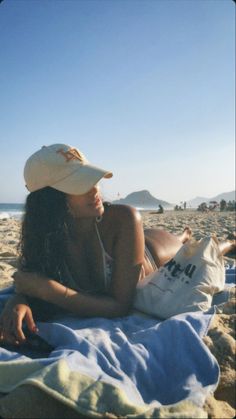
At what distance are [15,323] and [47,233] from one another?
66 cm

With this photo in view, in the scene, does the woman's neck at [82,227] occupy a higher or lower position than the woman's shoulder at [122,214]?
lower

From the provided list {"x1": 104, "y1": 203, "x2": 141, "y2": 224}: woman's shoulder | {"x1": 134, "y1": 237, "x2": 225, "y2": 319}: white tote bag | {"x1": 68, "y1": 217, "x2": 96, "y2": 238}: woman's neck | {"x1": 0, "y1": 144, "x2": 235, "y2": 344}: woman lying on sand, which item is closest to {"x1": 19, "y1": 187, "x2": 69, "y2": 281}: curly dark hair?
{"x1": 0, "y1": 144, "x2": 235, "y2": 344}: woman lying on sand

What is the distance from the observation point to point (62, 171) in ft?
7.74

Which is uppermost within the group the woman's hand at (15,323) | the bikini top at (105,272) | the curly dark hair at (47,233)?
the curly dark hair at (47,233)

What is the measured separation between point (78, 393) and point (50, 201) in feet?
4.23

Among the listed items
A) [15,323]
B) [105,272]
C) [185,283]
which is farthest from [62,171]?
[185,283]

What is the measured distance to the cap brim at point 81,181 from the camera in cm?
231

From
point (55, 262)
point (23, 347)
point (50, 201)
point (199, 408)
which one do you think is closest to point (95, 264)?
point (55, 262)

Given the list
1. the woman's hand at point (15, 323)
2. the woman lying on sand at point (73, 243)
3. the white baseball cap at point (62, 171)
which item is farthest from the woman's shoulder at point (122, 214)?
the woman's hand at point (15, 323)

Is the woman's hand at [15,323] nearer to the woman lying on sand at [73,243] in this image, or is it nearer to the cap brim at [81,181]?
the woman lying on sand at [73,243]

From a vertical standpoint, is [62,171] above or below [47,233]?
above

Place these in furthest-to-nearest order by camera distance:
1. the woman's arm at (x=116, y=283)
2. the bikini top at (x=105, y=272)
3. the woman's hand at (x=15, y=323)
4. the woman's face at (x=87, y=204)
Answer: the bikini top at (x=105, y=272) < the woman's face at (x=87, y=204) < the woman's arm at (x=116, y=283) < the woman's hand at (x=15, y=323)

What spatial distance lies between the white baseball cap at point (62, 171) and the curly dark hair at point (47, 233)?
119mm

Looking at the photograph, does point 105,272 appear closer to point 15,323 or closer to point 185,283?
point 185,283
